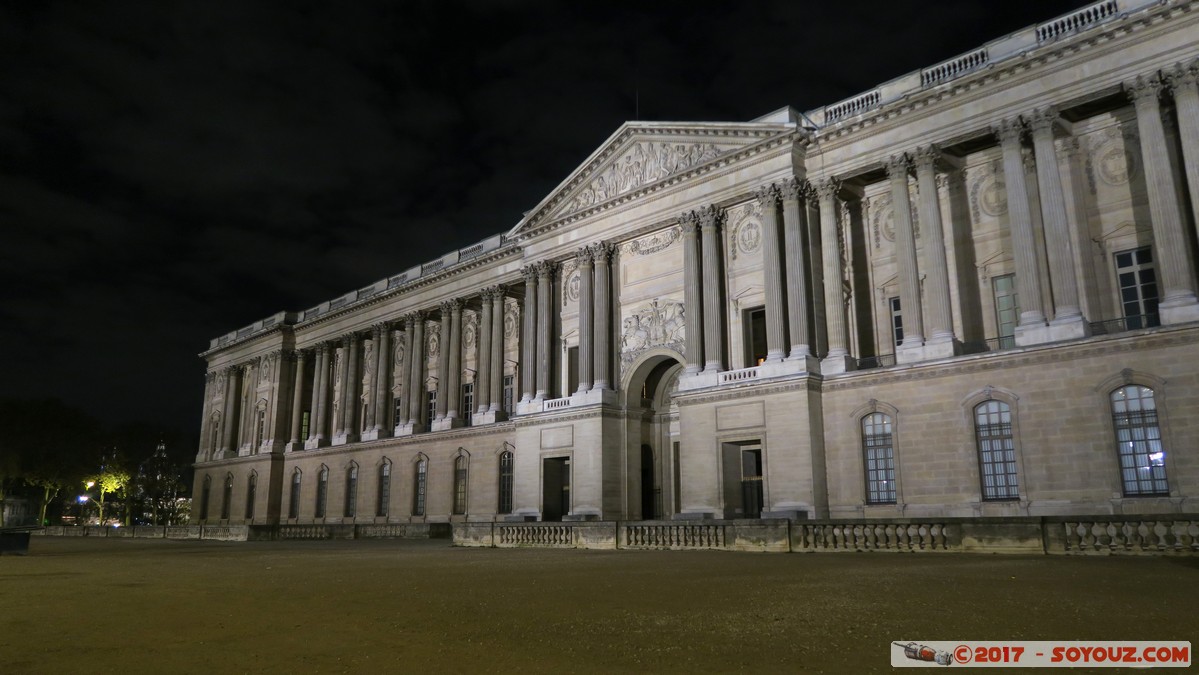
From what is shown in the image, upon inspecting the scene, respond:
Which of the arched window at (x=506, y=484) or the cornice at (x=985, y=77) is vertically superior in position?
the cornice at (x=985, y=77)

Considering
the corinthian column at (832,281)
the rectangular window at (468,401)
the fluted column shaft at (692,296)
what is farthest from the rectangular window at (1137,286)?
the rectangular window at (468,401)

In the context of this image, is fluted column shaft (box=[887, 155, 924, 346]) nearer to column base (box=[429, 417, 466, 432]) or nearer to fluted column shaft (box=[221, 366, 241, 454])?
column base (box=[429, 417, 466, 432])

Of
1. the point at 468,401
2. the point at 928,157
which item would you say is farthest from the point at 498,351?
the point at 928,157

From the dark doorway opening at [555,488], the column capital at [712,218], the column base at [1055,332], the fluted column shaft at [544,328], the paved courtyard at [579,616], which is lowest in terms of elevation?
the paved courtyard at [579,616]

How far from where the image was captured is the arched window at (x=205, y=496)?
63281 mm

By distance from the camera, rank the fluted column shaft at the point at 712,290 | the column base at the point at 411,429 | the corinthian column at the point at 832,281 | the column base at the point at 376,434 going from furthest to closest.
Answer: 1. the column base at the point at 376,434
2. the column base at the point at 411,429
3. the fluted column shaft at the point at 712,290
4. the corinthian column at the point at 832,281

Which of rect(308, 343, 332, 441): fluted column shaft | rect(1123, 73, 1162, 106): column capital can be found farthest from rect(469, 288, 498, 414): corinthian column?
rect(1123, 73, 1162, 106): column capital

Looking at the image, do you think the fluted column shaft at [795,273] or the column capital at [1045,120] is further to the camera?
the fluted column shaft at [795,273]

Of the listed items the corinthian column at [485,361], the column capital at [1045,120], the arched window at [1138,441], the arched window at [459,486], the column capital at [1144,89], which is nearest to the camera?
the arched window at [1138,441]

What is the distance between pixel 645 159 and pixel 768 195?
6.61 meters

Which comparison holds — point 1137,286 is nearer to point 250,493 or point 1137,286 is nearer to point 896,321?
point 896,321

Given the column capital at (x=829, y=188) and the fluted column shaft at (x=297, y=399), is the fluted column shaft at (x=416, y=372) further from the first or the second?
the column capital at (x=829, y=188)

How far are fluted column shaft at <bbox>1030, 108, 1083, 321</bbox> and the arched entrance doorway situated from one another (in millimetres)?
14728

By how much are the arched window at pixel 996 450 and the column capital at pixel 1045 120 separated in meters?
8.25
